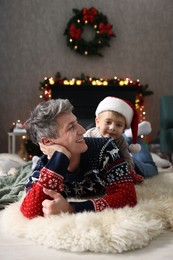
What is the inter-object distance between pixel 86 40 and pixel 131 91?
1.07 metres

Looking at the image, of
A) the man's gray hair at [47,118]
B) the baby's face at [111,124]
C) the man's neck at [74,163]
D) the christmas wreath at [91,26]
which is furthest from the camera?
the christmas wreath at [91,26]

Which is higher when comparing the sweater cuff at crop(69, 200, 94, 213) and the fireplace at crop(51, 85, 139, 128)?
the sweater cuff at crop(69, 200, 94, 213)

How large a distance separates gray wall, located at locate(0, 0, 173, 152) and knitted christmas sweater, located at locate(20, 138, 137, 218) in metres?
4.34

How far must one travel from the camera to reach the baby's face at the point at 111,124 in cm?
204

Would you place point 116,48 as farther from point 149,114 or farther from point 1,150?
point 1,150

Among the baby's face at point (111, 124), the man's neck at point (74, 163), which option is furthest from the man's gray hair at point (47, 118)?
the baby's face at point (111, 124)

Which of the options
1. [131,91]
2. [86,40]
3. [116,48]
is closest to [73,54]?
[86,40]

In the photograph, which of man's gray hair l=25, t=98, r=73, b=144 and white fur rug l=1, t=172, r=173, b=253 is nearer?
white fur rug l=1, t=172, r=173, b=253

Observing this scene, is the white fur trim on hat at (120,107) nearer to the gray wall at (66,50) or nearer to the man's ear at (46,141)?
the man's ear at (46,141)

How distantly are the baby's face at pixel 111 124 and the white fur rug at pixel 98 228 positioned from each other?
0.75 metres

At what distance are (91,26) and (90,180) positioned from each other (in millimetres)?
4589

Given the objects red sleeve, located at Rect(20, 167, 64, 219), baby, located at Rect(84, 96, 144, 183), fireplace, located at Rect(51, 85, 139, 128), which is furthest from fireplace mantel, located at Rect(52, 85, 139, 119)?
red sleeve, located at Rect(20, 167, 64, 219)

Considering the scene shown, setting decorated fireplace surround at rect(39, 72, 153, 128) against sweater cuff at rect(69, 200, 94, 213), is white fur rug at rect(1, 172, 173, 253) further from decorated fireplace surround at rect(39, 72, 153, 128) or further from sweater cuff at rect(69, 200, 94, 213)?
decorated fireplace surround at rect(39, 72, 153, 128)

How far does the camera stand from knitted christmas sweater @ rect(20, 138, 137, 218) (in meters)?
1.25
